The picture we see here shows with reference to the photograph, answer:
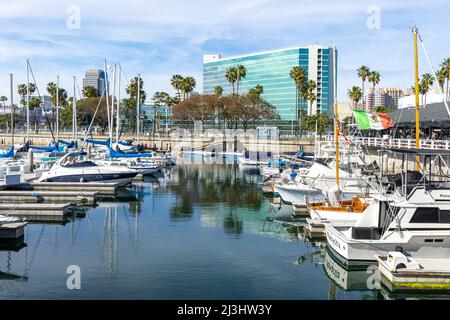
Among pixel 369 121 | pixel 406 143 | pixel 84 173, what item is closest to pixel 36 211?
pixel 84 173

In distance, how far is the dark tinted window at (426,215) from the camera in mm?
25703

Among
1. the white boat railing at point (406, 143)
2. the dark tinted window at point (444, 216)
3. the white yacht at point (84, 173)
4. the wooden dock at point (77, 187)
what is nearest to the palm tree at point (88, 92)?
the white boat railing at point (406, 143)

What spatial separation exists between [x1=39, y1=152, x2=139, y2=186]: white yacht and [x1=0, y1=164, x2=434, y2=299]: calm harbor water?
871cm

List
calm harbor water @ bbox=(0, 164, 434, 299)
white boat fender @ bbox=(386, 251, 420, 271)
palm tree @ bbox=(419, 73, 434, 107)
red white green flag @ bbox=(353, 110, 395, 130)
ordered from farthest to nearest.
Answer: palm tree @ bbox=(419, 73, 434, 107) < red white green flag @ bbox=(353, 110, 395, 130) < white boat fender @ bbox=(386, 251, 420, 271) < calm harbor water @ bbox=(0, 164, 434, 299)

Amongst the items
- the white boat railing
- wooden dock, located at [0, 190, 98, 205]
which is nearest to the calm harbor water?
wooden dock, located at [0, 190, 98, 205]

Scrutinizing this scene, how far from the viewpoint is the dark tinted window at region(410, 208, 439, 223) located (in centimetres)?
2570

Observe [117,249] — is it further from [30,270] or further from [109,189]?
[109,189]

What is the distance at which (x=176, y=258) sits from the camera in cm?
2792

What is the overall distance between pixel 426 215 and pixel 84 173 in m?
36.4

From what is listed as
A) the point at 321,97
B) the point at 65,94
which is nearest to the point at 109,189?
the point at 65,94

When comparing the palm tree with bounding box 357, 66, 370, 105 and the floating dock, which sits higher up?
the palm tree with bounding box 357, 66, 370, 105

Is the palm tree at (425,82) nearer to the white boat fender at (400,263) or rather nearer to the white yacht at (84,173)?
the white yacht at (84,173)

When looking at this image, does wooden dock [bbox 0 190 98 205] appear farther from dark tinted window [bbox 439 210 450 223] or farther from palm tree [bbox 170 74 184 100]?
palm tree [bbox 170 74 184 100]

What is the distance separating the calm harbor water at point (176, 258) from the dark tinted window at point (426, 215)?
3.74 metres
